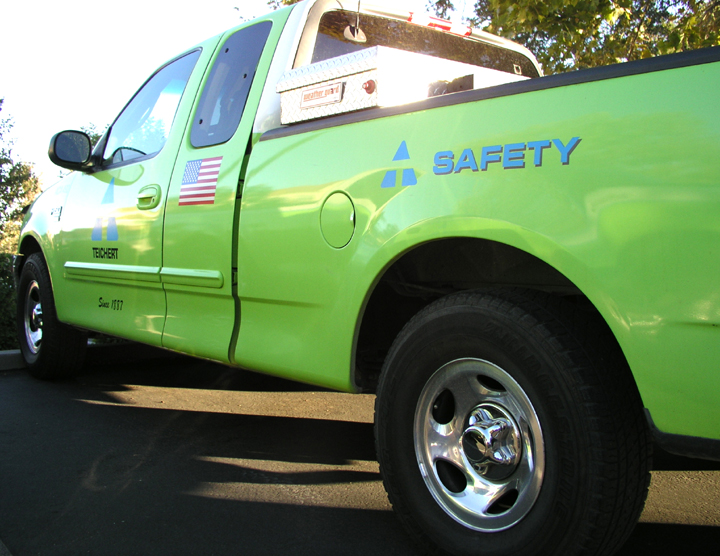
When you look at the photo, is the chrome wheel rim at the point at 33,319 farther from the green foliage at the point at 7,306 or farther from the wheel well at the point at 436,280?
the green foliage at the point at 7,306

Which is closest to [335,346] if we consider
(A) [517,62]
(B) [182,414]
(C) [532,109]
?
(C) [532,109]

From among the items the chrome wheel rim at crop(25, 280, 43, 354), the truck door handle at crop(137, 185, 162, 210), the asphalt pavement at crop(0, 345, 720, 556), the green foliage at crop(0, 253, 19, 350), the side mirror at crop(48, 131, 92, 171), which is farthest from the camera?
the green foliage at crop(0, 253, 19, 350)

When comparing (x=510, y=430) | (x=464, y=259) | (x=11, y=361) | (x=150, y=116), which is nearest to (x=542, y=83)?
(x=464, y=259)

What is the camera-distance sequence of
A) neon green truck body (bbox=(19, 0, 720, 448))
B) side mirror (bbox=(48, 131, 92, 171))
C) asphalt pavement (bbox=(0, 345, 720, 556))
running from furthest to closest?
side mirror (bbox=(48, 131, 92, 171))
asphalt pavement (bbox=(0, 345, 720, 556))
neon green truck body (bbox=(19, 0, 720, 448))

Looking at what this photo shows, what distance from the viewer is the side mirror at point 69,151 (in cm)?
414

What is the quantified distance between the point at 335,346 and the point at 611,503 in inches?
42.9

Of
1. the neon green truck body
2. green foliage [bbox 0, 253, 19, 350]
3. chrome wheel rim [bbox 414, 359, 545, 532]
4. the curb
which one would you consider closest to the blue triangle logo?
the neon green truck body

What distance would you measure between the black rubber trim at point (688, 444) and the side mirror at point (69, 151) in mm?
3695

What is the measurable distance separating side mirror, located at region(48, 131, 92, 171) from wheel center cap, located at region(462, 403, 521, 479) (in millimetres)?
3200

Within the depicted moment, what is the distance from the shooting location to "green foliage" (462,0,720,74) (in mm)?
6137

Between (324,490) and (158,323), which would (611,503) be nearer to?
(324,490)

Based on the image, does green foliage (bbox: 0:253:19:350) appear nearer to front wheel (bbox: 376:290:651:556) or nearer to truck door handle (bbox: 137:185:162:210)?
truck door handle (bbox: 137:185:162:210)

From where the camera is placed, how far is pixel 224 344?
2943mm

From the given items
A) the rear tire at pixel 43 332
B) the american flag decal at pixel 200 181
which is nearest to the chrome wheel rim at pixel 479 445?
the american flag decal at pixel 200 181
